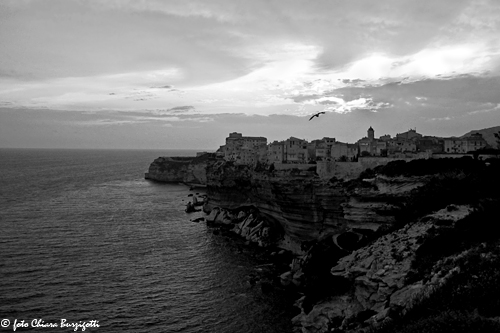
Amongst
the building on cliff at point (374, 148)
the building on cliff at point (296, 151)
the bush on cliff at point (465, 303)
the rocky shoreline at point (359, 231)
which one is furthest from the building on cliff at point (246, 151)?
the bush on cliff at point (465, 303)

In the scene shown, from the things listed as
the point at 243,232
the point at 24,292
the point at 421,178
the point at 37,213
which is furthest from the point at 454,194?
the point at 37,213

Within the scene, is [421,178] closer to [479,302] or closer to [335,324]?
[335,324]

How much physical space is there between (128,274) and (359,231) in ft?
63.3

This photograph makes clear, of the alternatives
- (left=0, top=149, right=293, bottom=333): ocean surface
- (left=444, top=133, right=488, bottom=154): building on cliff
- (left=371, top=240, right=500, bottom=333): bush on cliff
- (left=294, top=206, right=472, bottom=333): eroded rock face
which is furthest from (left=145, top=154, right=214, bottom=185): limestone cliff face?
(left=371, top=240, right=500, bottom=333): bush on cliff

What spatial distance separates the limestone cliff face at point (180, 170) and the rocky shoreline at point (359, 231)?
169ft

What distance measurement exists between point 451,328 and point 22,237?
1661 inches

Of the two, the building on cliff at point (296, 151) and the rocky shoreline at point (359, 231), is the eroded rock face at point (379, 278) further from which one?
the building on cliff at point (296, 151)

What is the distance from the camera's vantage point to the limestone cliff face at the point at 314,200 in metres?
32.7

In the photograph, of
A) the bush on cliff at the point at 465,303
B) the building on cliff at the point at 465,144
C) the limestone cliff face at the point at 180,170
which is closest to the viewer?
the bush on cliff at the point at 465,303

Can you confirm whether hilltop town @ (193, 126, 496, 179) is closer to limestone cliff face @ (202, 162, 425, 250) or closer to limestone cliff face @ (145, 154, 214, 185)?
limestone cliff face @ (202, 162, 425, 250)

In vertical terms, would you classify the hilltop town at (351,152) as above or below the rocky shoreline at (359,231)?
above

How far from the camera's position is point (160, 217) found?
5688 cm

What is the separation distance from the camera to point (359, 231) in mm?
33594

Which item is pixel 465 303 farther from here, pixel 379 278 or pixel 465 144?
pixel 465 144
